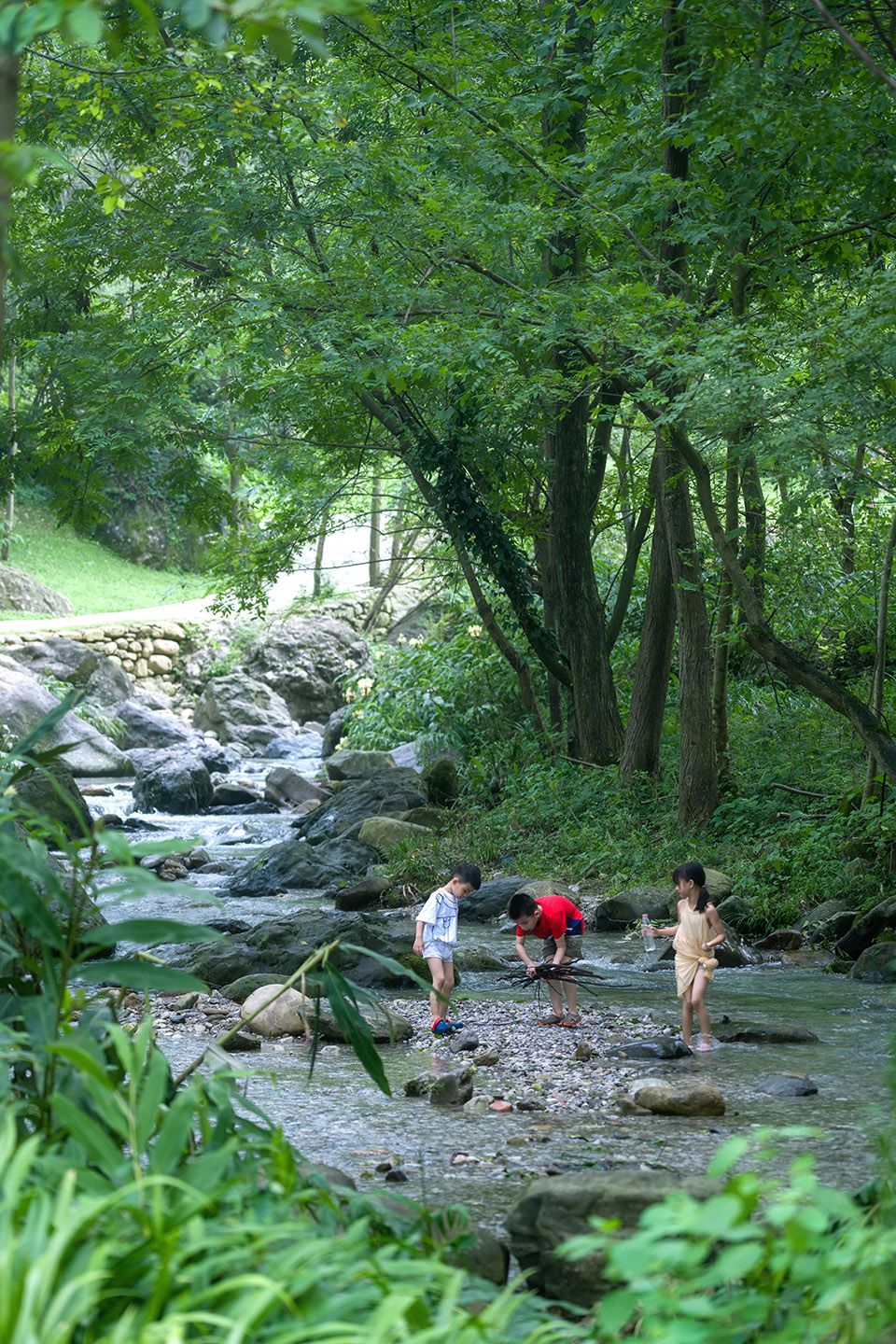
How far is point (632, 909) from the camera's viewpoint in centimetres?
1044

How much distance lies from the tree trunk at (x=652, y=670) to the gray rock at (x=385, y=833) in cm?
250

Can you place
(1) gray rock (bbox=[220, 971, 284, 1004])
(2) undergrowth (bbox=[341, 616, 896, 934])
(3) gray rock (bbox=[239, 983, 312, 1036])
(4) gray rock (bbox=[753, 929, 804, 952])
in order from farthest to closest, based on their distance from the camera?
(2) undergrowth (bbox=[341, 616, 896, 934]), (4) gray rock (bbox=[753, 929, 804, 952]), (1) gray rock (bbox=[220, 971, 284, 1004]), (3) gray rock (bbox=[239, 983, 312, 1036])

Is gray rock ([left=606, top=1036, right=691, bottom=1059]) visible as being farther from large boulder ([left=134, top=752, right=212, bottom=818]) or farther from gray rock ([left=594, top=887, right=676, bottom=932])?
large boulder ([left=134, top=752, right=212, bottom=818])

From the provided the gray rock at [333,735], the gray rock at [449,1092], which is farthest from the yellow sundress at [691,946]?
the gray rock at [333,735]

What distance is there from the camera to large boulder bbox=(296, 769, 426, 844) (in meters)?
15.3

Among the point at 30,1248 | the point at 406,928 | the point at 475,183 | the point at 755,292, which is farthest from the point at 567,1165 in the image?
the point at 475,183

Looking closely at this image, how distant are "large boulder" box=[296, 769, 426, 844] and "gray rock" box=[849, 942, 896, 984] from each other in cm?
756

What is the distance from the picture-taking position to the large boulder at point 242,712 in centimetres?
2373

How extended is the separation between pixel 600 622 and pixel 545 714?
72.0 inches

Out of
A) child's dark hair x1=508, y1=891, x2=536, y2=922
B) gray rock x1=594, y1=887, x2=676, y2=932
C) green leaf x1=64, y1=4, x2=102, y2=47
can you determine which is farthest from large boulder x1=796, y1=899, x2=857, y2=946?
green leaf x1=64, y1=4, x2=102, y2=47

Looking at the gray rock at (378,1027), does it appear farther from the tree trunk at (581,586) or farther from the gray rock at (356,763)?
the gray rock at (356,763)

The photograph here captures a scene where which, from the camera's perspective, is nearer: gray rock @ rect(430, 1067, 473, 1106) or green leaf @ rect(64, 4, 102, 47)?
green leaf @ rect(64, 4, 102, 47)

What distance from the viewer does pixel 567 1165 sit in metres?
4.35

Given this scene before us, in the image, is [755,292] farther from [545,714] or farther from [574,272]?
[545,714]
